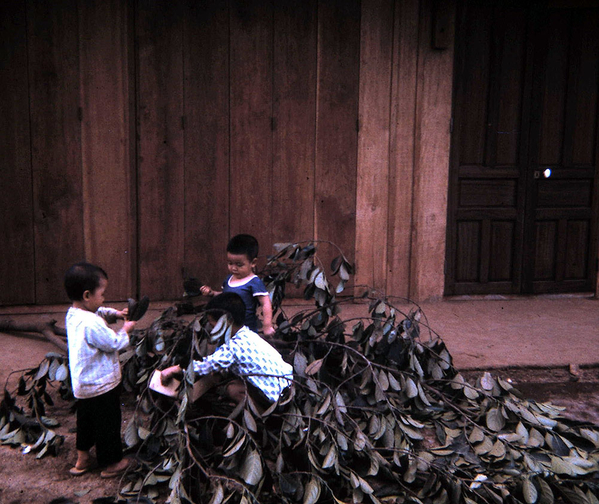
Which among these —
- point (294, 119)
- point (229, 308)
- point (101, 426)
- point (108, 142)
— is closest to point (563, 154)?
point (294, 119)

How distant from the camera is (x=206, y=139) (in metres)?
5.73

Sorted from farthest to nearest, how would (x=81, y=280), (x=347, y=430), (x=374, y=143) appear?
(x=374, y=143) < (x=347, y=430) < (x=81, y=280)

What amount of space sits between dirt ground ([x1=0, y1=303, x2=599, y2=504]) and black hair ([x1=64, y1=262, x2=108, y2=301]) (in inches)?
34.0

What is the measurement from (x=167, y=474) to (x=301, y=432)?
625 millimetres

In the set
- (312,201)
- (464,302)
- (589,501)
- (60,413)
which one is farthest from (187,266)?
(589,501)

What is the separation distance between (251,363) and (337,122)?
304 centimetres

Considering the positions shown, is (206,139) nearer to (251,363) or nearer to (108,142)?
(108,142)

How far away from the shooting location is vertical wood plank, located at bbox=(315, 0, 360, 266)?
5.79 m

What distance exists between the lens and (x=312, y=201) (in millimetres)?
5953

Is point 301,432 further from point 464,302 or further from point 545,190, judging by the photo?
point 545,190

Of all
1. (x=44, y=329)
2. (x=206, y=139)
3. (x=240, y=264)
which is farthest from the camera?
(x=206, y=139)

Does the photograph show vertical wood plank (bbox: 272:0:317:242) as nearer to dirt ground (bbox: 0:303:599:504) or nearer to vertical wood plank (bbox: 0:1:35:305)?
dirt ground (bbox: 0:303:599:504)

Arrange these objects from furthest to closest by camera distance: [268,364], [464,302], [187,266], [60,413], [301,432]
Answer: [464,302] → [187,266] → [60,413] → [268,364] → [301,432]

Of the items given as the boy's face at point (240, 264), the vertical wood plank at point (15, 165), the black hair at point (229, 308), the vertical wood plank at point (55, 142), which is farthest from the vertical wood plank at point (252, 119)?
the black hair at point (229, 308)
